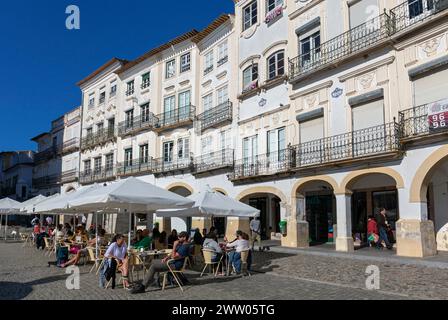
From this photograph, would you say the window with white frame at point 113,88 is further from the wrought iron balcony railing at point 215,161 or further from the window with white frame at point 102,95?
the wrought iron balcony railing at point 215,161

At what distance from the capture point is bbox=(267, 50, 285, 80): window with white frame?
21.3m

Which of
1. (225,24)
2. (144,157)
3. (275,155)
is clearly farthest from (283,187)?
(144,157)

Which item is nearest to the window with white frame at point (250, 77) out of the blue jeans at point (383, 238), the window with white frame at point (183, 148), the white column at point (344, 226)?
the window with white frame at point (183, 148)

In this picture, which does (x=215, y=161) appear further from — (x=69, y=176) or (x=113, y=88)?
(x=69, y=176)

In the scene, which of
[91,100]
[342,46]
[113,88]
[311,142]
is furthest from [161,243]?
[91,100]

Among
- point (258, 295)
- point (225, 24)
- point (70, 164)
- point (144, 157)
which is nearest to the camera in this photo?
point (258, 295)

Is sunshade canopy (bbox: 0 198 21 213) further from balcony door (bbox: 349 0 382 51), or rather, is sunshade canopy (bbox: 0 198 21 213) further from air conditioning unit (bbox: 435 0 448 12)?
air conditioning unit (bbox: 435 0 448 12)

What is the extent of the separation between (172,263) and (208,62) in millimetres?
19854

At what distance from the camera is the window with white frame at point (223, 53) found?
1011 inches

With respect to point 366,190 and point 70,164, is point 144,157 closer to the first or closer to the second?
point 70,164

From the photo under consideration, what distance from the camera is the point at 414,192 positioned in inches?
575

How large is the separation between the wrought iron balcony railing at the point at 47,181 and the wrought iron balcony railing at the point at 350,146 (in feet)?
107

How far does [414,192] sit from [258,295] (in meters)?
8.28

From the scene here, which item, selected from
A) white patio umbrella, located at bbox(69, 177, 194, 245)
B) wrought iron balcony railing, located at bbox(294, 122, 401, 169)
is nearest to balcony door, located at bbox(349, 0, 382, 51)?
wrought iron balcony railing, located at bbox(294, 122, 401, 169)
